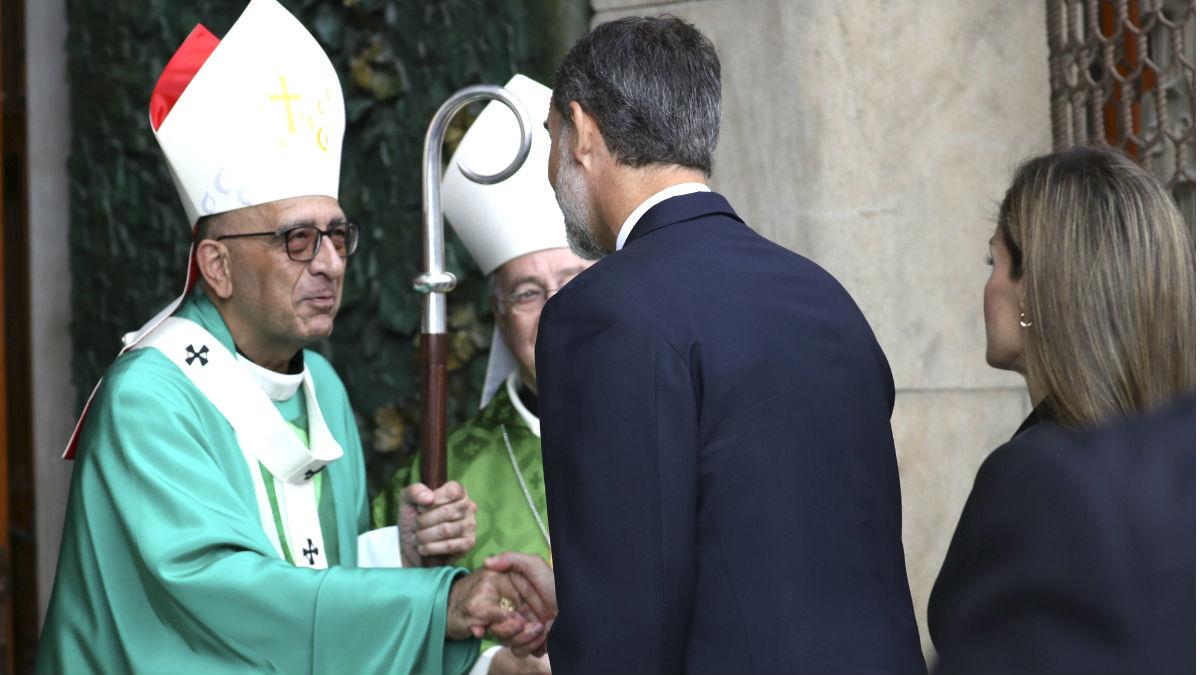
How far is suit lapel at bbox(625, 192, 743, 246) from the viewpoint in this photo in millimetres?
2182

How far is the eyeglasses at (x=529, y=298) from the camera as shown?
363 cm

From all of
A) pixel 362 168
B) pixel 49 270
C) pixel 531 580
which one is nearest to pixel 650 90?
pixel 531 580

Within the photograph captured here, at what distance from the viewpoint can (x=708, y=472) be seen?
6.63ft

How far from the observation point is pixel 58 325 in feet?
17.3

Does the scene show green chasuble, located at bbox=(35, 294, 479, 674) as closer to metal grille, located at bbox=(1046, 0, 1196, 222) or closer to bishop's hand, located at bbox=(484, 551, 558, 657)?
bishop's hand, located at bbox=(484, 551, 558, 657)

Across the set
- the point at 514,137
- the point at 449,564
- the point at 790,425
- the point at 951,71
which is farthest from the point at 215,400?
the point at 951,71

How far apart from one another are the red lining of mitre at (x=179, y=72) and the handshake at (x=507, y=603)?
1430 millimetres

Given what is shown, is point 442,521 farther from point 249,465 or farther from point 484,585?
point 249,465

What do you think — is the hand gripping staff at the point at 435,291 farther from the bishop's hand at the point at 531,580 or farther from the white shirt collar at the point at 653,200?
the white shirt collar at the point at 653,200

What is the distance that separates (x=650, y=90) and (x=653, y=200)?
0.18 m

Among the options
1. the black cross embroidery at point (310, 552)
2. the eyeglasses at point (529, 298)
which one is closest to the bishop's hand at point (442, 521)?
the black cross embroidery at point (310, 552)

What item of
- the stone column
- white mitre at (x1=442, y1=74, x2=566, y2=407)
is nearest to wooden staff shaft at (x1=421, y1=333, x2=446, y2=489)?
white mitre at (x1=442, y1=74, x2=566, y2=407)

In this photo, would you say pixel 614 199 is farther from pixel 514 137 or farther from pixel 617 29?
pixel 514 137

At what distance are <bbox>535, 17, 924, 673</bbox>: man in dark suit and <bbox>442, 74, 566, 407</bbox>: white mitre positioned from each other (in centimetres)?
146
